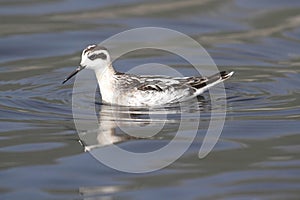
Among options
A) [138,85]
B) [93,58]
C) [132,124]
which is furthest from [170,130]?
[93,58]

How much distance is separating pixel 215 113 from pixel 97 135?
6.45 ft

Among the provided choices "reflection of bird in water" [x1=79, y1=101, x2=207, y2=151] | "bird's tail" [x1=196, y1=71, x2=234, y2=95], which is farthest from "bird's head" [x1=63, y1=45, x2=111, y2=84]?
"bird's tail" [x1=196, y1=71, x2=234, y2=95]

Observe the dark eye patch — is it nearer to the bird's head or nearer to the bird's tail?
the bird's head

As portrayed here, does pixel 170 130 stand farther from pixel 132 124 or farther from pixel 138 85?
pixel 138 85

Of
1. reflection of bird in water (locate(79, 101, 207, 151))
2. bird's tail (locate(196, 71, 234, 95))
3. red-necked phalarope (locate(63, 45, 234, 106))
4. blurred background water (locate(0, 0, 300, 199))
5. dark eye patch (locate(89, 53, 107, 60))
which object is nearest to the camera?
blurred background water (locate(0, 0, 300, 199))

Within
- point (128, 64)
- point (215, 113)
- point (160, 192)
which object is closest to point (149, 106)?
point (215, 113)

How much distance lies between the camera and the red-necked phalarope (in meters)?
15.4

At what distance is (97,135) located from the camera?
13656 millimetres

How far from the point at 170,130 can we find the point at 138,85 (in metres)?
2.01

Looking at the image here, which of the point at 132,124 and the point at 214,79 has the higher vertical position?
the point at 214,79

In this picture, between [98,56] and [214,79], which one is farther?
[214,79]

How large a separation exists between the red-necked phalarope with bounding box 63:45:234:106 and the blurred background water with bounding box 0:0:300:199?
1.84 feet

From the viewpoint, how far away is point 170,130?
45.3ft

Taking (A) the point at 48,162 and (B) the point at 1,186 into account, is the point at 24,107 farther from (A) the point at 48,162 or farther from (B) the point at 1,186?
(B) the point at 1,186
